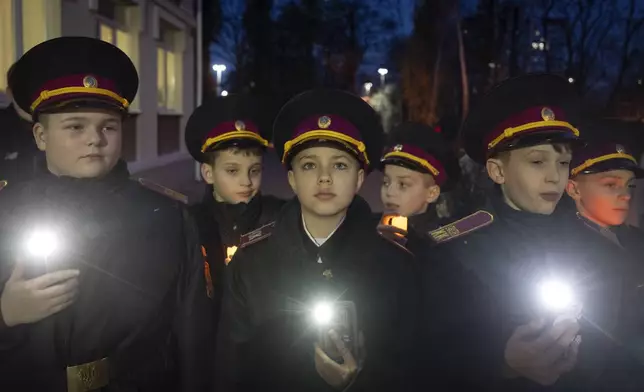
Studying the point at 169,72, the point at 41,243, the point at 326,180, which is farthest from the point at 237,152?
the point at 169,72

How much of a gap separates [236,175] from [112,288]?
55.2 inches

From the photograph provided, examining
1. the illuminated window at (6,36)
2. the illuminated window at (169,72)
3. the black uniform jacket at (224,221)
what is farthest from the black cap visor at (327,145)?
the illuminated window at (169,72)

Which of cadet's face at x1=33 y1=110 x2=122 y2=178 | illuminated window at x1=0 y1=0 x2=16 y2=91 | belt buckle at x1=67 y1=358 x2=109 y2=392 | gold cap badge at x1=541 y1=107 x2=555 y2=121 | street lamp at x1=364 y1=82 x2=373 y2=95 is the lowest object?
street lamp at x1=364 y1=82 x2=373 y2=95

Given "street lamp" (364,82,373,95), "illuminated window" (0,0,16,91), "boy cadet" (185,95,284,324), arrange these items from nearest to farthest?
"boy cadet" (185,95,284,324) → "illuminated window" (0,0,16,91) → "street lamp" (364,82,373,95)

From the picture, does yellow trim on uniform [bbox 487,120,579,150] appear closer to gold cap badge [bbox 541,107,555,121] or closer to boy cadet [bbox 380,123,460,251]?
gold cap badge [bbox 541,107,555,121]

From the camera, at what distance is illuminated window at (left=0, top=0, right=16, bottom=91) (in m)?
6.84

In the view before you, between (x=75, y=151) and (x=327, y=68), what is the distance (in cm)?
3947

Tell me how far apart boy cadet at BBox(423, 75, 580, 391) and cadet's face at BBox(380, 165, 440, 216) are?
1.30 meters

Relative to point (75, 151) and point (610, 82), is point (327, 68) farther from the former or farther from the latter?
point (75, 151)

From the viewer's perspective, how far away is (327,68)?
41250mm

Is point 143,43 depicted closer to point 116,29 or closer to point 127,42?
point 127,42

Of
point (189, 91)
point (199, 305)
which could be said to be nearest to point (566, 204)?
point (199, 305)

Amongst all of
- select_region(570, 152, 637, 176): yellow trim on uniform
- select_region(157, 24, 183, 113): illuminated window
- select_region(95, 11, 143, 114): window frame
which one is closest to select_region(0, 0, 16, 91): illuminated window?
select_region(95, 11, 143, 114): window frame

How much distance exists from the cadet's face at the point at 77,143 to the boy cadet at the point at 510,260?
147 cm
